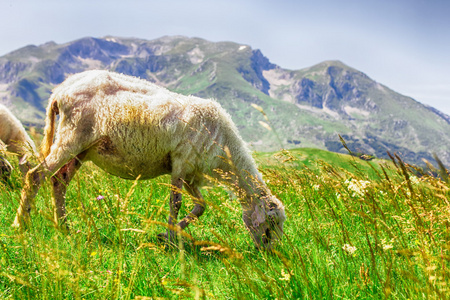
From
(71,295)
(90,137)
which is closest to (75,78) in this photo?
(90,137)

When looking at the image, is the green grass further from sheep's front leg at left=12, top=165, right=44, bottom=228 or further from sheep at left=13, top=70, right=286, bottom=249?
sheep at left=13, top=70, right=286, bottom=249

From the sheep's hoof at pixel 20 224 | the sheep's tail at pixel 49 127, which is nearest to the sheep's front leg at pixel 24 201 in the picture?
the sheep's hoof at pixel 20 224

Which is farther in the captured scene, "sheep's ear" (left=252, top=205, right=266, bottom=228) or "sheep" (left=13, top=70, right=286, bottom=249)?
"sheep" (left=13, top=70, right=286, bottom=249)

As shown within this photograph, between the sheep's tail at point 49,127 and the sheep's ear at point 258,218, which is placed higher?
the sheep's tail at point 49,127

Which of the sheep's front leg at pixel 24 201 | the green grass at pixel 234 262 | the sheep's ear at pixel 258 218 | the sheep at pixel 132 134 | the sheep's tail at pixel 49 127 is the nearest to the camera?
the green grass at pixel 234 262

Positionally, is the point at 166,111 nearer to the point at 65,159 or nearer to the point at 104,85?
the point at 104,85

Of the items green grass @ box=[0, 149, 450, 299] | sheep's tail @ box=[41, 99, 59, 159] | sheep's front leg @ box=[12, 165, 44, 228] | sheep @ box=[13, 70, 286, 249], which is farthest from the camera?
sheep's tail @ box=[41, 99, 59, 159]

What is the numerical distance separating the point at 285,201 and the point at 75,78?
4192 mm

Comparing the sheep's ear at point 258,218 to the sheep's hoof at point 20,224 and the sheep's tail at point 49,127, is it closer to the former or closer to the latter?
the sheep's hoof at point 20,224

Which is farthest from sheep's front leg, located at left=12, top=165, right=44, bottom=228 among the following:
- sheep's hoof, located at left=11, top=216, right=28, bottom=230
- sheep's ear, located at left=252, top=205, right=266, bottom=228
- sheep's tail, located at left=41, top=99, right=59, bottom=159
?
sheep's ear, located at left=252, top=205, right=266, bottom=228

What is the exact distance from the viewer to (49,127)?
491 centimetres

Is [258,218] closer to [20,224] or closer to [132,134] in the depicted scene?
[132,134]

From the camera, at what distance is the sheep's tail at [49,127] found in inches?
186

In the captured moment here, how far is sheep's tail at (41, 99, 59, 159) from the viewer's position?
15.5 feet
